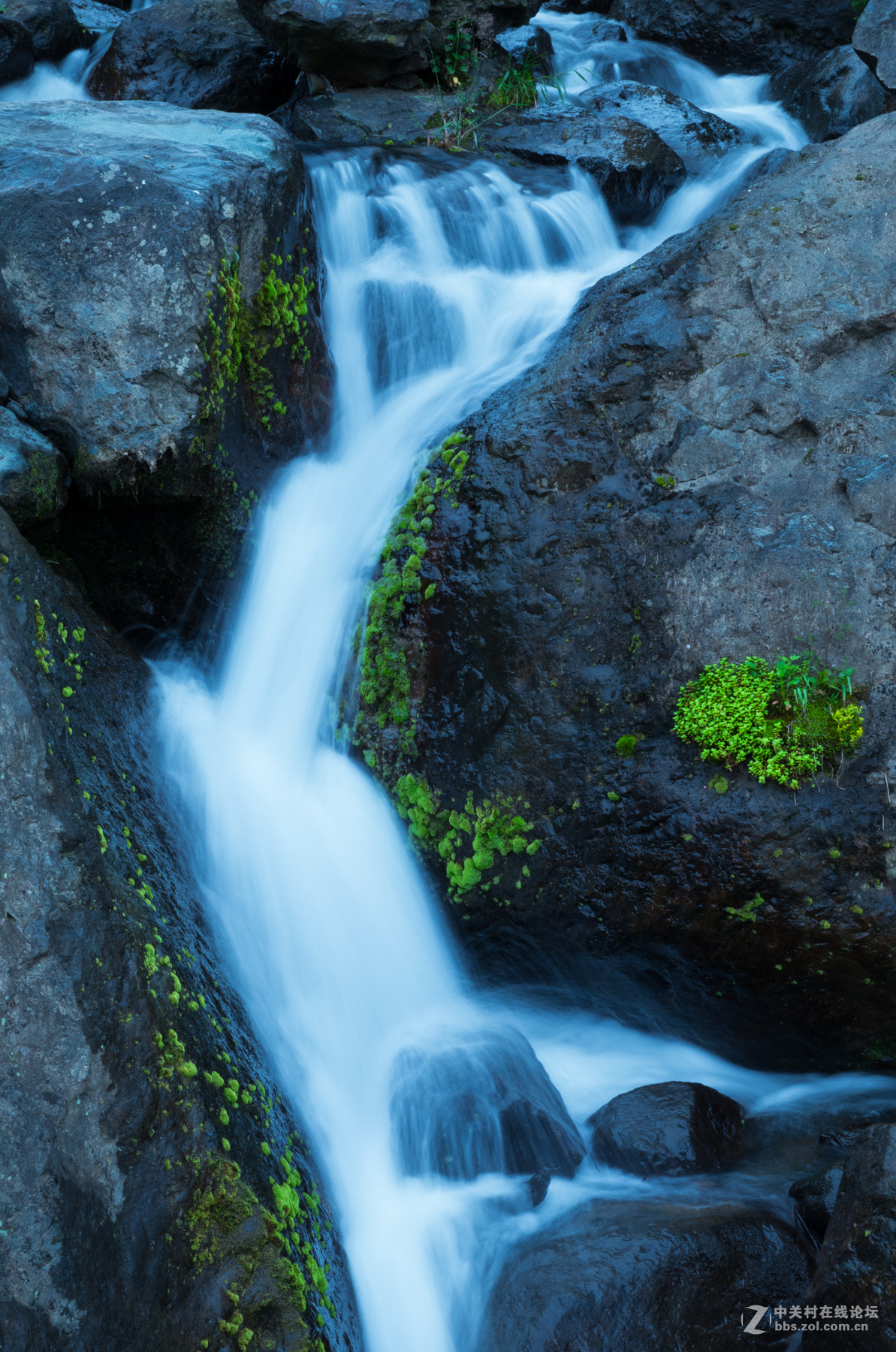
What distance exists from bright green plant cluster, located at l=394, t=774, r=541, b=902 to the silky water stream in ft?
0.45

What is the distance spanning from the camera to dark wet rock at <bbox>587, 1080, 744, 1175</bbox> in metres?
3.96

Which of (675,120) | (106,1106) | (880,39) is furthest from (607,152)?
(106,1106)

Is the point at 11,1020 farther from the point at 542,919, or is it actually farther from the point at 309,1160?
the point at 542,919

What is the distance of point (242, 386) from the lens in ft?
17.6

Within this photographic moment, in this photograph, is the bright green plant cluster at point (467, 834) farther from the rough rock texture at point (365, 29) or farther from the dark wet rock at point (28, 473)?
the rough rock texture at point (365, 29)

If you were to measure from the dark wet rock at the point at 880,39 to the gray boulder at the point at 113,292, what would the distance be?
17.9ft

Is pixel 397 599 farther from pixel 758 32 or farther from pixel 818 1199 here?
pixel 758 32

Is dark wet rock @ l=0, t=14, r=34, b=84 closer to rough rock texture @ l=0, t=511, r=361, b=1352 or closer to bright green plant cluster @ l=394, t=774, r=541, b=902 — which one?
rough rock texture @ l=0, t=511, r=361, b=1352

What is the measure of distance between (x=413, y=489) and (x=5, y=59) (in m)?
8.62

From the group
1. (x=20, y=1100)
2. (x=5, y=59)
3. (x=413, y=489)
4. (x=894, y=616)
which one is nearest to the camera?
(x=20, y=1100)

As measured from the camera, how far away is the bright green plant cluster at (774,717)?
438 centimetres

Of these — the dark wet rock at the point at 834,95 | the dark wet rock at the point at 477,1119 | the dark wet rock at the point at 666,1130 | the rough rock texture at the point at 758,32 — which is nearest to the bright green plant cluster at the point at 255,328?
the dark wet rock at the point at 477,1119

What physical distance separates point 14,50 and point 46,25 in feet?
2.78

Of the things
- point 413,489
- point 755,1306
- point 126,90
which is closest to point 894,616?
point 413,489
